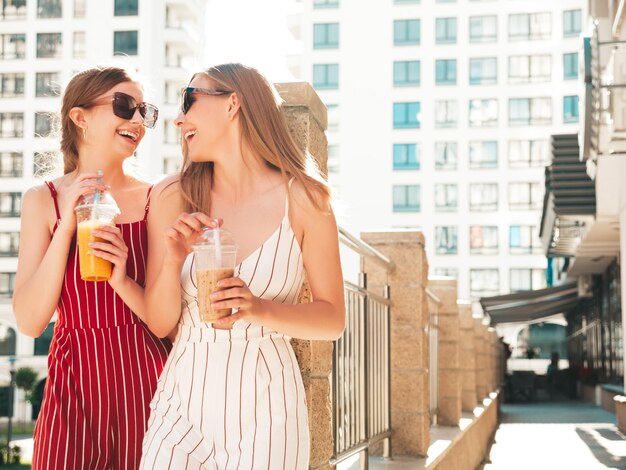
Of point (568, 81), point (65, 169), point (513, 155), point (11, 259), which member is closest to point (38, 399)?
point (11, 259)

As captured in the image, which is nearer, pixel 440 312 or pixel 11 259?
pixel 440 312

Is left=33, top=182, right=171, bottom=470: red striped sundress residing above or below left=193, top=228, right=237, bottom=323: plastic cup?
below

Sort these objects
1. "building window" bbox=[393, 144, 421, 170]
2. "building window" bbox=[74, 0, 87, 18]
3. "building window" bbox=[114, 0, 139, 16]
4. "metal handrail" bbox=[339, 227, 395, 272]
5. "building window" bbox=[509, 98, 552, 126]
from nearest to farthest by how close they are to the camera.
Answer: "metal handrail" bbox=[339, 227, 395, 272], "building window" bbox=[509, 98, 552, 126], "building window" bbox=[393, 144, 421, 170], "building window" bbox=[114, 0, 139, 16], "building window" bbox=[74, 0, 87, 18]

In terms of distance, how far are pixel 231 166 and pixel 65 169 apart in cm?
60

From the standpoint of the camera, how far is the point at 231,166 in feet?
9.98

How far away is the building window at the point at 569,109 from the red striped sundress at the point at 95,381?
214ft

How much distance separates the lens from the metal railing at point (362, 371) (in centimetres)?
477

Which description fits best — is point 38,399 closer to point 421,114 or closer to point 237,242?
point 421,114

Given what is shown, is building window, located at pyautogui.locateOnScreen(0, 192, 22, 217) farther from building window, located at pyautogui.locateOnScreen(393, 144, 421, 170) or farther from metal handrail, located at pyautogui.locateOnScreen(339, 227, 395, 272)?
metal handrail, located at pyautogui.locateOnScreen(339, 227, 395, 272)

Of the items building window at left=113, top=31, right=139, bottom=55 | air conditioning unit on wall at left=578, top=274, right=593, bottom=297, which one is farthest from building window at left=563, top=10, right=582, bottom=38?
air conditioning unit on wall at left=578, top=274, right=593, bottom=297

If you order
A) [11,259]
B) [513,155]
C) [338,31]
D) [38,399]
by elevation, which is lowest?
[38,399]

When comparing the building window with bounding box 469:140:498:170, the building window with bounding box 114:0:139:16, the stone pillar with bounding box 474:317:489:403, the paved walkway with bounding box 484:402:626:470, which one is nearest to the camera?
the paved walkway with bounding box 484:402:626:470

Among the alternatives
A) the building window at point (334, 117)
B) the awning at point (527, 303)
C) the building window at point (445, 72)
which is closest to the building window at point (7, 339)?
the building window at point (334, 117)

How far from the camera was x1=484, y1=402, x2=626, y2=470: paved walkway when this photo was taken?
37.0 feet
